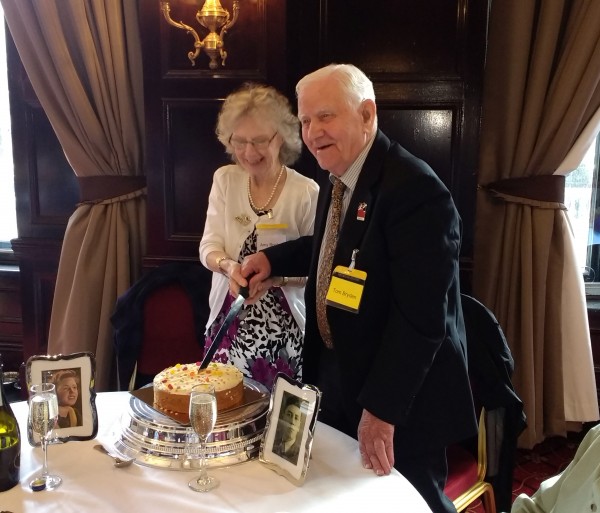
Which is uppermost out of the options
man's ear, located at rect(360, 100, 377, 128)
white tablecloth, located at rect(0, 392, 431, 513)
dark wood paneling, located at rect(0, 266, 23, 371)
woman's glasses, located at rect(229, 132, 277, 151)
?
man's ear, located at rect(360, 100, 377, 128)

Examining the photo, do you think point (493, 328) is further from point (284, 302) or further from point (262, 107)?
point (262, 107)

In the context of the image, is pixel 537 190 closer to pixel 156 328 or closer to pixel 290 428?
pixel 156 328

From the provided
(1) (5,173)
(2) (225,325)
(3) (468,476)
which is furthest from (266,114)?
(1) (5,173)

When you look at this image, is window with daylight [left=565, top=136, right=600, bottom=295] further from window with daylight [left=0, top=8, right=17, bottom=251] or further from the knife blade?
window with daylight [left=0, top=8, right=17, bottom=251]

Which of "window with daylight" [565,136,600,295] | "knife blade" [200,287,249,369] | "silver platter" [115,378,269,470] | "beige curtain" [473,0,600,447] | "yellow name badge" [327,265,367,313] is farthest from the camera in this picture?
"window with daylight" [565,136,600,295]

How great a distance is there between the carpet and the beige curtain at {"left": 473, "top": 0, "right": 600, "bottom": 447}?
10cm

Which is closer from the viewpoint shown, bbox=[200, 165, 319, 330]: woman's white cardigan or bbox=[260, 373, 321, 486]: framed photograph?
bbox=[260, 373, 321, 486]: framed photograph

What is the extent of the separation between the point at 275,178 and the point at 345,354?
36.0 inches

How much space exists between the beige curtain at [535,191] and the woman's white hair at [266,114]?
1.02 m

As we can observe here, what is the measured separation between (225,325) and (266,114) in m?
0.84

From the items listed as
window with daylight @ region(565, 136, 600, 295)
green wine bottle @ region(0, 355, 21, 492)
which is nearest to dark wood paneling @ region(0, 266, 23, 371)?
green wine bottle @ region(0, 355, 21, 492)

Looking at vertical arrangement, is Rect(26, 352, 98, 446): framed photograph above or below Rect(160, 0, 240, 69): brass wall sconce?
below

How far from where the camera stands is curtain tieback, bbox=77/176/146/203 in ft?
9.61

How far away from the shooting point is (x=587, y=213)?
10.1 feet
